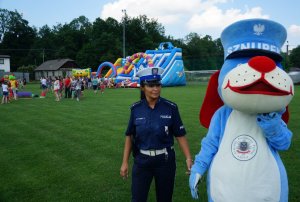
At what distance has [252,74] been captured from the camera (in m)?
2.45

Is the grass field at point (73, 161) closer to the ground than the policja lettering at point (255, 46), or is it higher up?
closer to the ground

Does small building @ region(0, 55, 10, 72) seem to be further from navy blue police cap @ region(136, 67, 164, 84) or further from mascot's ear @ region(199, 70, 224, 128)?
mascot's ear @ region(199, 70, 224, 128)

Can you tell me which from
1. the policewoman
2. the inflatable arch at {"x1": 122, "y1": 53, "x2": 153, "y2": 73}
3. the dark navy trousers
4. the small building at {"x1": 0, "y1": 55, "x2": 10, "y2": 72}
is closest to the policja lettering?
the policewoman

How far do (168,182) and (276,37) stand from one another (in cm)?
175

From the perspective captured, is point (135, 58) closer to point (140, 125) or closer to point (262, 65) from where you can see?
point (140, 125)

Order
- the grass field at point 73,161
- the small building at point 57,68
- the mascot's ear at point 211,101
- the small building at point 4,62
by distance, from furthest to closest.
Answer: the small building at point 57,68 < the small building at point 4,62 < the grass field at point 73,161 < the mascot's ear at point 211,101

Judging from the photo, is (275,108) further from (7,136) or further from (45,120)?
(45,120)

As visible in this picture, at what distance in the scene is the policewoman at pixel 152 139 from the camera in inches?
133

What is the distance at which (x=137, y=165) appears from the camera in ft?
11.2

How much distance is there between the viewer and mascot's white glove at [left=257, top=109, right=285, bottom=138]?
2430 mm

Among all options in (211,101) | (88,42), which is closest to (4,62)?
(88,42)

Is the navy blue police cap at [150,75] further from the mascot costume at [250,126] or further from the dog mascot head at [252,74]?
the mascot costume at [250,126]

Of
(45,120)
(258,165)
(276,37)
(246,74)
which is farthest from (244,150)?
(45,120)

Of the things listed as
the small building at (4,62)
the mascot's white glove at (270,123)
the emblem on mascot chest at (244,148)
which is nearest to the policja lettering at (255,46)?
the mascot's white glove at (270,123)
